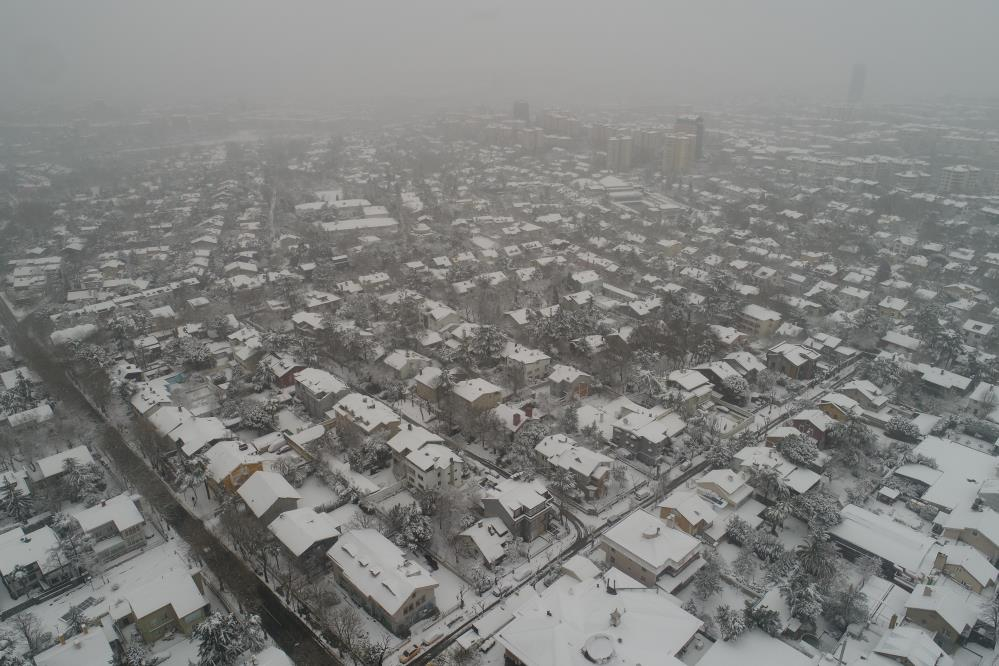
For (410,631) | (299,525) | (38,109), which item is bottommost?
(410,631)

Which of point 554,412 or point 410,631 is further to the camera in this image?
point 554,412

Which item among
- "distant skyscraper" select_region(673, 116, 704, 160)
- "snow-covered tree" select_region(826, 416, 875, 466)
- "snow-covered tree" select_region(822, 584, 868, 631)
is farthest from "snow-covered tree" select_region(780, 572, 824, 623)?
"distant skyscraper" select_region(673, 116, 704, 160)

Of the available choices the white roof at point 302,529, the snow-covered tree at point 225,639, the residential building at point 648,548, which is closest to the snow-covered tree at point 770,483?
the residential building at point 648,548

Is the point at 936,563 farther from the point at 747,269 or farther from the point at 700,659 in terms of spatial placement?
the point at 747,269

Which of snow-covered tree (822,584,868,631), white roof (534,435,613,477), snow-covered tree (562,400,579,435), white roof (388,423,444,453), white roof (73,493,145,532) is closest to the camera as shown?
snow-covered tree (822,584,868,631)

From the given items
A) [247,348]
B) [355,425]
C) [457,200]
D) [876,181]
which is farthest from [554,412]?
[876,181]

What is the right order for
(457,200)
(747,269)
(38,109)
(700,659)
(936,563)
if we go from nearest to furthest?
1. (700,659)
2. (936,563)
3. (747,269)
4. (457,200)
5. (38,109)

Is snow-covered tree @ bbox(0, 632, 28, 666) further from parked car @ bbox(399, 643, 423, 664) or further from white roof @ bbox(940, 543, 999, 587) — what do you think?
white roof @ bbox(940, 543, 999, 587)
